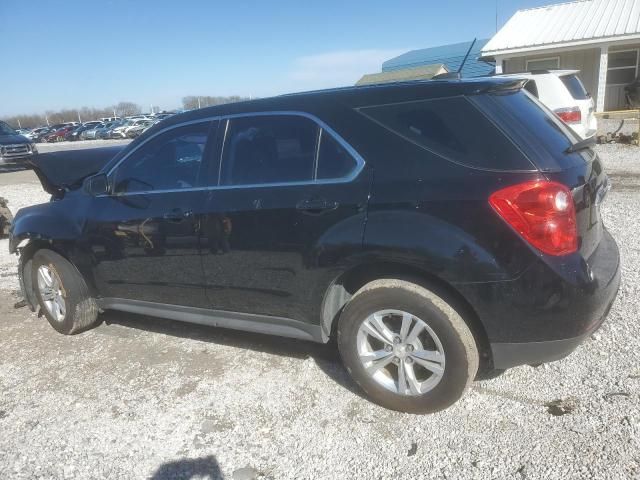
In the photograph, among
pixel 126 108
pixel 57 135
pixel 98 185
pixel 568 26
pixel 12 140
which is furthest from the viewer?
pixel 126 108

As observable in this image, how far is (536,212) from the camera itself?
2.38 m

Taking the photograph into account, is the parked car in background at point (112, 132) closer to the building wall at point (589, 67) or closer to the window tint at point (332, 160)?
the building wall at point (589, 67)

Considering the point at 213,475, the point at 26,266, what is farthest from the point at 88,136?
the point at 213,475

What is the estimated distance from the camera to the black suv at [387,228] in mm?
2430

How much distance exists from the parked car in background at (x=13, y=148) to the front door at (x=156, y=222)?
15501 millimetres

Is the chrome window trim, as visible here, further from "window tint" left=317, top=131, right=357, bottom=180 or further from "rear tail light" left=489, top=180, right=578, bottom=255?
"rear tail light" left=489, top=180, right=578, bottom=255

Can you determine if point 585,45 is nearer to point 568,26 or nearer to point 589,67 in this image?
point 568,26

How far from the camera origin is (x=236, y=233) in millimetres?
3162

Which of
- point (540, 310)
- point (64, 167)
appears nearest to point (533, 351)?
point (540, 310)

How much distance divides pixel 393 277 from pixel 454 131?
2.71ft

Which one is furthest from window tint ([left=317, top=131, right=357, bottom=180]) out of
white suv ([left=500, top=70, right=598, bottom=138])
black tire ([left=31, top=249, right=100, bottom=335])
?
white suv ([left=500, top=70, right=598, bottom=138])

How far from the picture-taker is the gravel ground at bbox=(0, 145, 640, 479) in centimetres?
252

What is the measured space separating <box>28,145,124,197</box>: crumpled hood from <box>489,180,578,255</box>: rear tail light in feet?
11.3

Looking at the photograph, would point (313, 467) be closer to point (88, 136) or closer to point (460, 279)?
point (460, 279)
